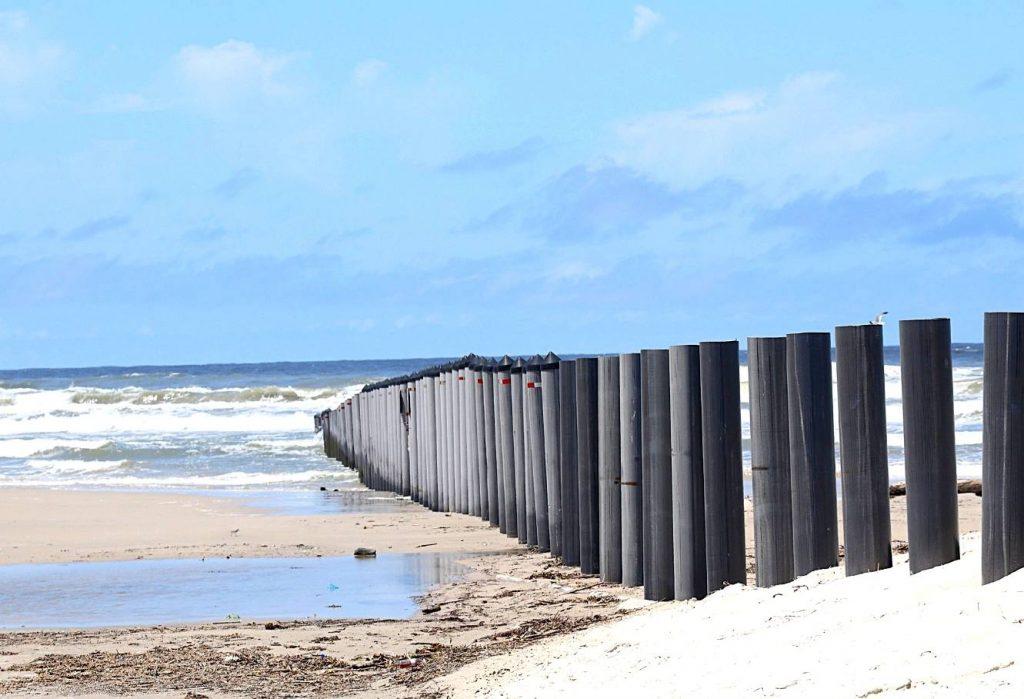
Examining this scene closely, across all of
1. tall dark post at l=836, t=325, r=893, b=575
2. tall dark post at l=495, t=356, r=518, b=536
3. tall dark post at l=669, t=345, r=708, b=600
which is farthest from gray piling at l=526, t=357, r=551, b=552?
tall dark post at l=836, t=325, r=893, b=575

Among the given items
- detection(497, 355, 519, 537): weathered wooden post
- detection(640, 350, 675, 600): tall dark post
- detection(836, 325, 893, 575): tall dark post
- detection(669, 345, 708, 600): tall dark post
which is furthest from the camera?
detection(497, 355, 519, 537): weathered wooden post

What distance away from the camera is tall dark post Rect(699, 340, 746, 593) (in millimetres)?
6918

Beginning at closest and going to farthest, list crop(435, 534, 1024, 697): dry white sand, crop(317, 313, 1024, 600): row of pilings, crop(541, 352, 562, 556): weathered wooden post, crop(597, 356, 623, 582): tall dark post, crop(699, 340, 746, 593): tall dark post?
crop(435, 534, 1024, 697): dry white sand, crop(317, 313, 1024, 600): row of pilings, crop(699, 340, 746, 593): tall dark post, crop(597, 356, 623, 582): tall dark post, crop(541, 352, 562, 556): weathered wooden post

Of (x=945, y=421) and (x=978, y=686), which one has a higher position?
(x=945, y=421)

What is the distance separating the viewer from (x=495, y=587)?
29.9 feet

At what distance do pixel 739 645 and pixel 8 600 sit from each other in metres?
6.14

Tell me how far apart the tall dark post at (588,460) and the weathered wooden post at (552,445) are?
0.73 m

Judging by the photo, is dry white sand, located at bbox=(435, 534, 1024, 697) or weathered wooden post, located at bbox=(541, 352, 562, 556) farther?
weathered wooden post, located at bbox=(541, 352, 562, 556)

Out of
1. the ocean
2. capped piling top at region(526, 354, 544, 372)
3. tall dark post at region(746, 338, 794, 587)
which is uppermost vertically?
capped piling top at region(526, 354, 544, 372)

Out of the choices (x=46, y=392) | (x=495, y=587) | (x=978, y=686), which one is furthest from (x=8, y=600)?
(x=46, y=392)

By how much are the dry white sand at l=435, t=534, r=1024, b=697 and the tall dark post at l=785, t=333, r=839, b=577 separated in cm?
15

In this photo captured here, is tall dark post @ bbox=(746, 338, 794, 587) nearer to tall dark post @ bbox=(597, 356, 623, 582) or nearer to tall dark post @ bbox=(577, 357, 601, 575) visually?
tall dark post @ bbox=(597, 356, 623, 582)

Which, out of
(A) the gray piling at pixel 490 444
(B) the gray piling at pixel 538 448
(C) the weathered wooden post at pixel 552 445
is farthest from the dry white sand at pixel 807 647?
(A) the gray piling at pixel 490 444

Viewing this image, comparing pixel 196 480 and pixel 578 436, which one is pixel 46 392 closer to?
pixel 196 480
